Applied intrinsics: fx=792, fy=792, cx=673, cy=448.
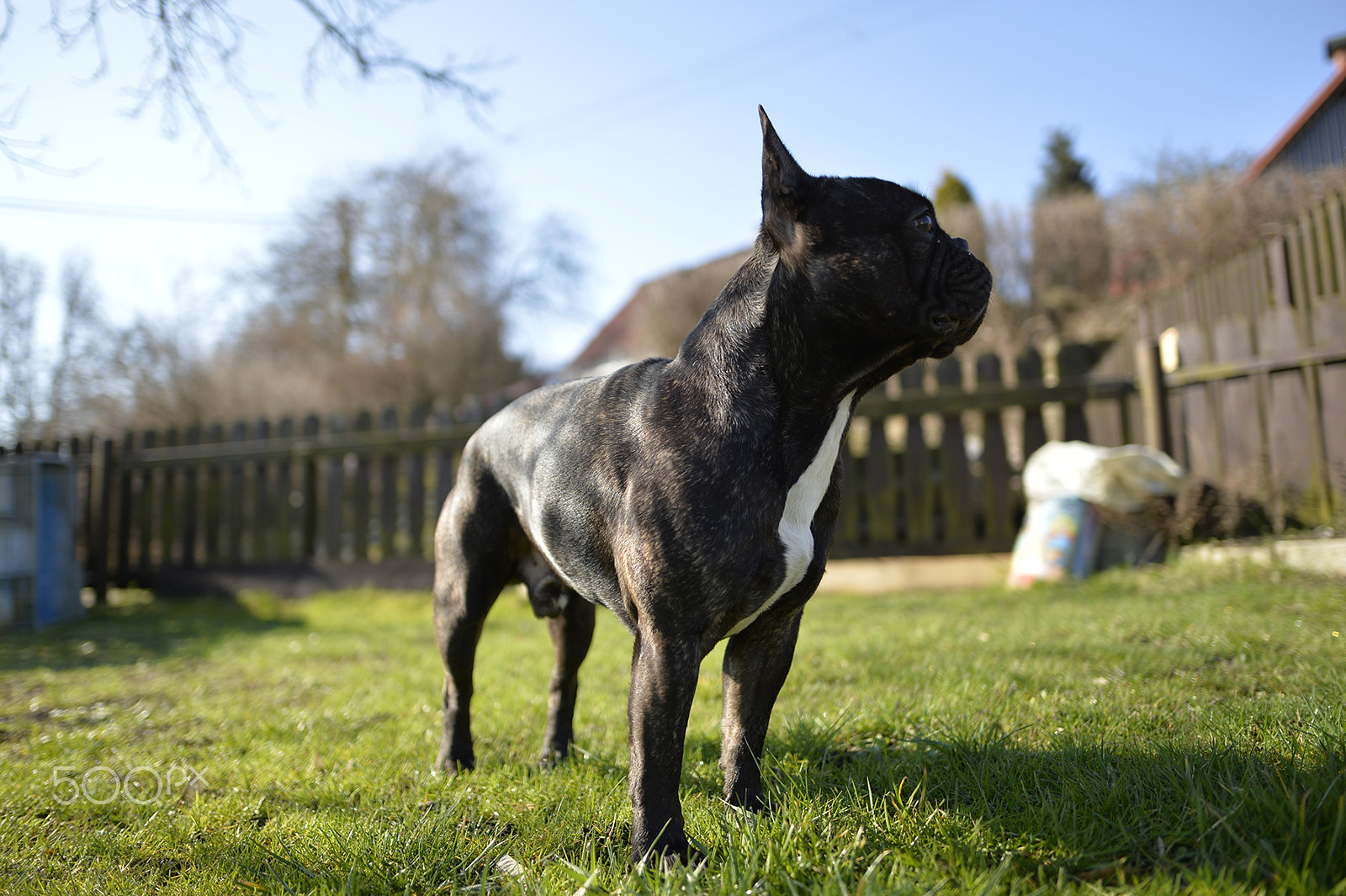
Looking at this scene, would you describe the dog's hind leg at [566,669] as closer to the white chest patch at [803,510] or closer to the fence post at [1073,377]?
the white chest patch at [803,510]

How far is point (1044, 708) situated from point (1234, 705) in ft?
1.92

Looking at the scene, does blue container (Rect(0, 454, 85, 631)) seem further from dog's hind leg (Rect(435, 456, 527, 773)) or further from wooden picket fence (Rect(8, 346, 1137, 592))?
dog's hind leg (Rect(435, 456, 527, 773))

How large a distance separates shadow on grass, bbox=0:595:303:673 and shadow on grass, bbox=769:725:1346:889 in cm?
560

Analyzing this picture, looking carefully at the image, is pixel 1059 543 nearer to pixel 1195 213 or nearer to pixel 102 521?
pixel 102 521

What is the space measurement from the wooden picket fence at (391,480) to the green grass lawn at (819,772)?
2188 millimetres

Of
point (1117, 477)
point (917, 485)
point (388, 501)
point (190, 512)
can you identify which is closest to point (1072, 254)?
point (917, 485)

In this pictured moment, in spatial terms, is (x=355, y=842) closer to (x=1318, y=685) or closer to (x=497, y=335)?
(x=1318, y=685)

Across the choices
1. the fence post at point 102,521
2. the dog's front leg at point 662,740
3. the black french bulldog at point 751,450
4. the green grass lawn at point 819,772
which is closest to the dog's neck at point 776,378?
the black french bulldog at point 751,450

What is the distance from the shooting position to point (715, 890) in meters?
1.75

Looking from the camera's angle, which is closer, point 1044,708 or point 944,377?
point 1044,708

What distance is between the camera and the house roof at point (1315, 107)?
1638 centimetres

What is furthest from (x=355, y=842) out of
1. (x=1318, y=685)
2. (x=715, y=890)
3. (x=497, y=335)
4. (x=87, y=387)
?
(x=497, y=335)

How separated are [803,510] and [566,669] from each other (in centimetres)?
142

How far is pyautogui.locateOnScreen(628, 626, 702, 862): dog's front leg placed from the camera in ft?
6.56
